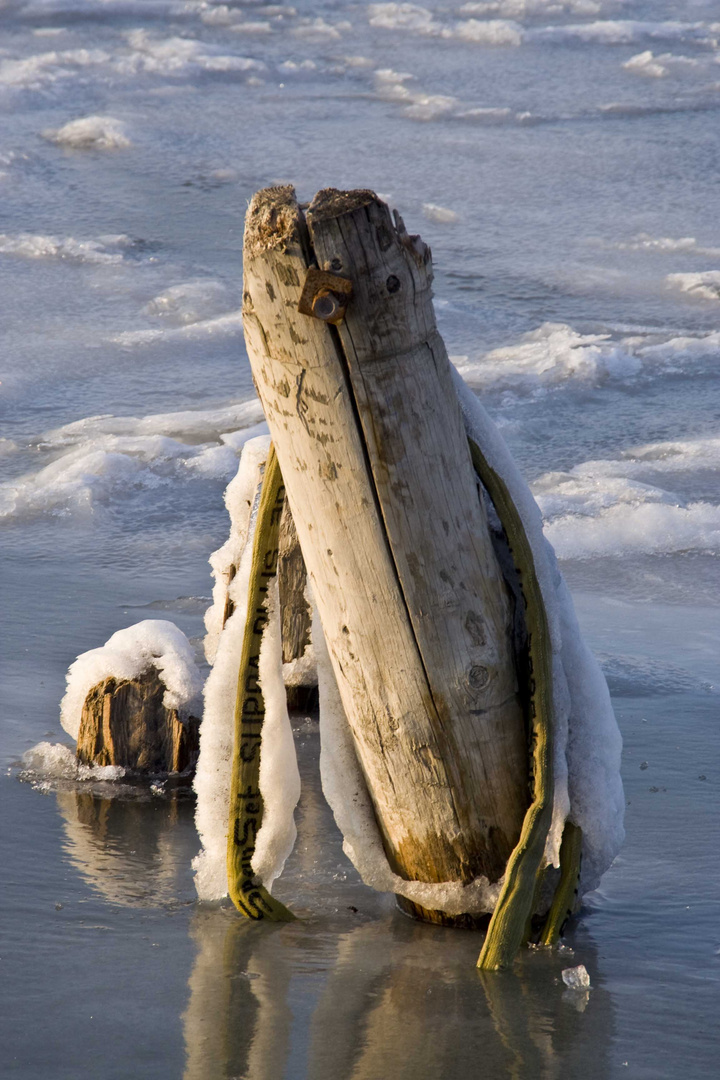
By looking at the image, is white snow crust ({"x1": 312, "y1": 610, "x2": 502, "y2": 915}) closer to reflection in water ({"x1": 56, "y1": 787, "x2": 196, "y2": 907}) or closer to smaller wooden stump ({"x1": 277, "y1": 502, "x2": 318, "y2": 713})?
reflection in water ({"x1": 56, "y1": 787, "x2": 196, "y2": 907})

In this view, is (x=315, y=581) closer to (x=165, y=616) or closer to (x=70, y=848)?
(x=70, y=848)

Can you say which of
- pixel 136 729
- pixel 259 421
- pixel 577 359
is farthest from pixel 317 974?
pixel 577 359

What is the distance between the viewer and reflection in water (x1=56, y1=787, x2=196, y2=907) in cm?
289

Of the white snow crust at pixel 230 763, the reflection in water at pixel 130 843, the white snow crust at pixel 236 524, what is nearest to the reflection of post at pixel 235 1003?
the white snow crust at pixel 230 763

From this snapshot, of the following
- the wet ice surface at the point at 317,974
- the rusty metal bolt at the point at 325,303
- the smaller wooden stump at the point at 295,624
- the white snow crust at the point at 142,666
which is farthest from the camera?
the smaller wooden stump at the point at 295,624

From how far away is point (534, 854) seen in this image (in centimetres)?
244

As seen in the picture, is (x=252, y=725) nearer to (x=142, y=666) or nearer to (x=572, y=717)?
(x=572, y=717)

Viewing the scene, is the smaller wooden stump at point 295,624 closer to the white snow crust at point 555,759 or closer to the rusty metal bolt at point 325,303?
the white snow crust at point 555,759

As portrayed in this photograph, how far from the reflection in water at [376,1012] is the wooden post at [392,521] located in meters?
0.21

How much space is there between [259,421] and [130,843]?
14.3 feet

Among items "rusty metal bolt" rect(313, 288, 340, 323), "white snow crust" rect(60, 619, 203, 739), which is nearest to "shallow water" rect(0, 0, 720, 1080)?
"white snow crust" rect(60, 619, 203, 739)

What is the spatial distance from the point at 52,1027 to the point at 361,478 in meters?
1.21

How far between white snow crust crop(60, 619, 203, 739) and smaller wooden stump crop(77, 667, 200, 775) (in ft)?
0.09

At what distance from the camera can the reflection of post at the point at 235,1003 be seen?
2230 mm
